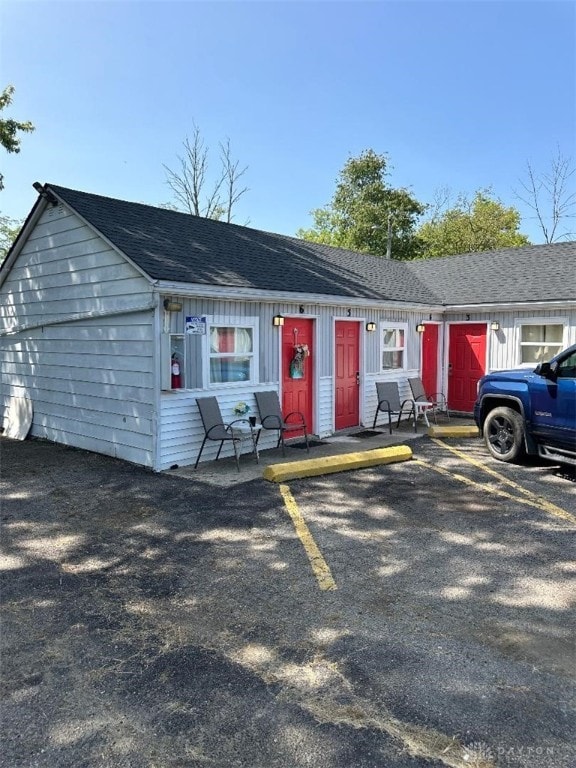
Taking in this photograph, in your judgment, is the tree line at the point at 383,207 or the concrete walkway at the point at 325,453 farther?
the tree line at the point at 383,207

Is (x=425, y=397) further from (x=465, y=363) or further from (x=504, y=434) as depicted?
(x=504, y=434)

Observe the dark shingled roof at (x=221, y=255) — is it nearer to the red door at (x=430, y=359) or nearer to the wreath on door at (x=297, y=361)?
the red door at (x=430, y=359)

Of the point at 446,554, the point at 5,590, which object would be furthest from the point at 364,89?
the point at 5,590

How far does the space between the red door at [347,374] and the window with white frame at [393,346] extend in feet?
2.88

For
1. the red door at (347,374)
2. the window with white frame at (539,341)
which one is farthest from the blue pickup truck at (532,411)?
the window with white frame at (539,341)

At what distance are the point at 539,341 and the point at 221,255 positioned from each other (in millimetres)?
7323

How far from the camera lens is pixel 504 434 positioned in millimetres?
8305

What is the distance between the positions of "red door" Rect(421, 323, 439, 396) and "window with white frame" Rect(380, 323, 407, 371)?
97 centimetres

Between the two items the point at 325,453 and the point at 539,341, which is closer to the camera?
the point at 325,453

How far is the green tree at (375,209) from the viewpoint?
3194cm

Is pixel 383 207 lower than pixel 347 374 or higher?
higher

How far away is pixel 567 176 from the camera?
28266 mm

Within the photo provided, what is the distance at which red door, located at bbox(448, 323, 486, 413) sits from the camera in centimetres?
1270

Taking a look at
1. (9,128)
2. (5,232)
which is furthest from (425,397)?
(5,232)
